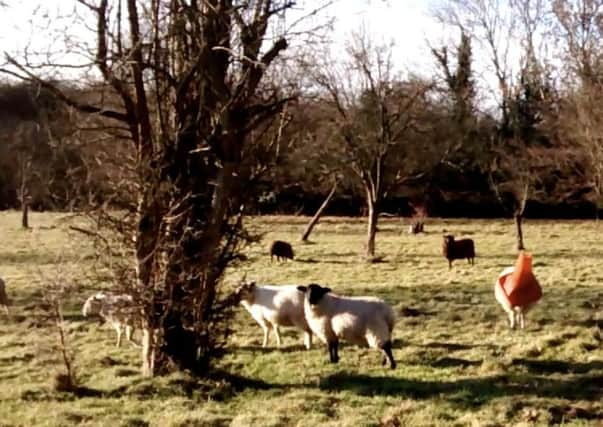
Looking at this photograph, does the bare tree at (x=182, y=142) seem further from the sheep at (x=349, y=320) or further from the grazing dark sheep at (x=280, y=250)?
the grazing dark sheep at (x=280, y=250)

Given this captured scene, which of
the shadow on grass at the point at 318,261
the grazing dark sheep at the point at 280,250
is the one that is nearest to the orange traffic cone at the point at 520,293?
the shadow on grass at the point at 318,261

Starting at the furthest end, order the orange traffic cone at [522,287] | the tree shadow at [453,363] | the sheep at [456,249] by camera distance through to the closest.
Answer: the sheep at [456,249], the orange traffic cone at [522,287], the tree shadow at [453,363]

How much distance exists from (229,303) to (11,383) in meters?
2.84

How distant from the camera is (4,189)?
49.8 metres

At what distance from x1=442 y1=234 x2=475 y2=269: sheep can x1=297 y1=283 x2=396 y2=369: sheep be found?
13647 millimetres

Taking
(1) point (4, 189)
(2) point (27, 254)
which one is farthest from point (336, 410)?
(1) point (4, 189)

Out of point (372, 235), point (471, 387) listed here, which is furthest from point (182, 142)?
point (372, 235)

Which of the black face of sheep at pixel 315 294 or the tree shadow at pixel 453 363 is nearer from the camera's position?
the tree shadow at pixel 453 363

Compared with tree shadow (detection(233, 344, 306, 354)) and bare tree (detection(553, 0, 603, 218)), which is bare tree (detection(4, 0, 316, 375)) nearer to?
tree shadow (detection(233, 344, 306, 354))

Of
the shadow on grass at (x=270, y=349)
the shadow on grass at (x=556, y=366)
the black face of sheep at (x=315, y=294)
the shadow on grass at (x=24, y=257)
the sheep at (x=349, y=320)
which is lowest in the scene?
the shadow on grass at (x=270, y=349)

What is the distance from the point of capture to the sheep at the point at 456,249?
24891mm

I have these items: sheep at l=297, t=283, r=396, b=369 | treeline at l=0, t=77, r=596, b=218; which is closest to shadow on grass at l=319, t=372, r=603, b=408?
sheep at l=297, t=283, r=396, b=369

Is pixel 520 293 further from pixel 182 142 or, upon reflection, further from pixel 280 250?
pixel 280 250

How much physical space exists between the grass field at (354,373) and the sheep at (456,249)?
566 cm
